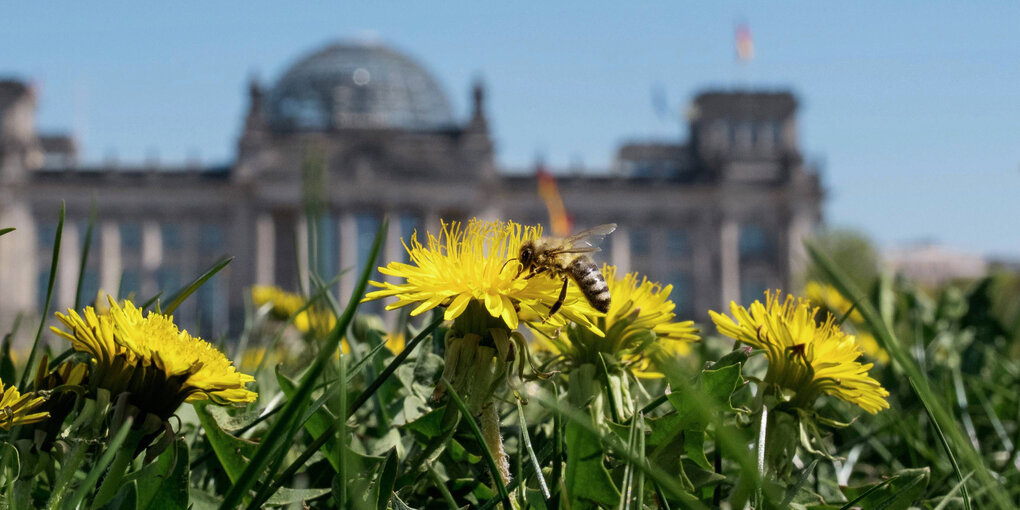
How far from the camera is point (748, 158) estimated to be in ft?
107

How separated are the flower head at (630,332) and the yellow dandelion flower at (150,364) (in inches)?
8.3

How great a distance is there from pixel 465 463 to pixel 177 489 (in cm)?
20

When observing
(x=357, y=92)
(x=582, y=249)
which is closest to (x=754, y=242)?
(x=357, y=92)

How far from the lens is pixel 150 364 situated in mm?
486

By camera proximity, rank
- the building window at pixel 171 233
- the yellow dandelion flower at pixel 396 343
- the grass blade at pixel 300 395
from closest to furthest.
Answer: the grass blade at pixel 300 395, the yellow dandelion flower at pixel 396 343, the building window at pixel 171 233

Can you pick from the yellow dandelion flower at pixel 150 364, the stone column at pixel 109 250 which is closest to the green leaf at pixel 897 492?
the yellow dandelion flower at pixel 150 364

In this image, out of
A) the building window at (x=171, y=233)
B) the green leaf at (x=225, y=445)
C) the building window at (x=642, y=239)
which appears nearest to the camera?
the green leaf at (x=225, y=445)

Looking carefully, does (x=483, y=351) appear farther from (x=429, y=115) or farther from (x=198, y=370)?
(x=429, y=115)

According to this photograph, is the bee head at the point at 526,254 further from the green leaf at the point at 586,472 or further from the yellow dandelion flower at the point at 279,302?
the yellow dandelion flower at the point at 279,302

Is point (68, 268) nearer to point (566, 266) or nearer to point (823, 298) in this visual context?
point (823, 298)

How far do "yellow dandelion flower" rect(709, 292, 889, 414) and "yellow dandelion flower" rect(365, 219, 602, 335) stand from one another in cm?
10

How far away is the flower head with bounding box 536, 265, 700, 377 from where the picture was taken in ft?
2.01

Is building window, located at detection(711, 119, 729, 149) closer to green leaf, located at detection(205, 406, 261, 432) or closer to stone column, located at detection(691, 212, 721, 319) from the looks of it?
stone column, located at detection(691, 212, 721, 319)

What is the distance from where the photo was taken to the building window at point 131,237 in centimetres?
2983
